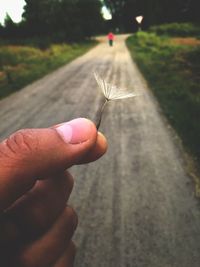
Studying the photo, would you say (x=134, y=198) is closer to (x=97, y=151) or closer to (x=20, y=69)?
(x=97, y=151)

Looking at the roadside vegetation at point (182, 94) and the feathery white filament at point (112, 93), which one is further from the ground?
the feathery white filament at point (112, 93)

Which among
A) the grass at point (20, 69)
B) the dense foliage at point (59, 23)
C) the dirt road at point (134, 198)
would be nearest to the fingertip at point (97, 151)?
the dirt road at point (134, 198)

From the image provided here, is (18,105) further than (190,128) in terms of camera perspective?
Yes

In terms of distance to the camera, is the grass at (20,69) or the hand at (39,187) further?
the grass at (20,69)

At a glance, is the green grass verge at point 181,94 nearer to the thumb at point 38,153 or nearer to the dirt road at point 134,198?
the dirt road at point 134,198

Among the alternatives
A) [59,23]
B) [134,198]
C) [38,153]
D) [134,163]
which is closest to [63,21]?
[59,23]

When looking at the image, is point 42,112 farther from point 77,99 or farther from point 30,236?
point 30,236

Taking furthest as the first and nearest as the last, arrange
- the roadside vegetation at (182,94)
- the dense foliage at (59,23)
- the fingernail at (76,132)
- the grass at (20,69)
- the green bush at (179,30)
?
the green bush at (179,30), the dense foliage at (59,23), the grass at (20,69), the roadside vegetation at (182,94), the fingernail at (76,132)

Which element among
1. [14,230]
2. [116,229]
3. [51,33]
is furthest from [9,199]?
[51,33]
